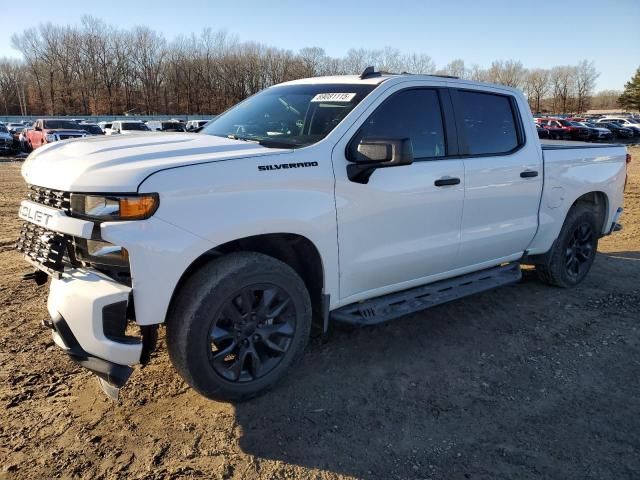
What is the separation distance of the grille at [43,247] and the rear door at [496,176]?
2.86 meters

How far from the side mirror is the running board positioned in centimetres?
92

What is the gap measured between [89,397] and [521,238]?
3.75 m

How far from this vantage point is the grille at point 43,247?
9.15ft

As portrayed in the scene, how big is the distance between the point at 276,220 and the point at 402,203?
3.36 feet

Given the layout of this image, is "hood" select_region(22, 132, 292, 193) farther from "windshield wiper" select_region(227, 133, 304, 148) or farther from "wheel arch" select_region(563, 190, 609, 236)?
"wheel arch" select_region(563, 190, 609, 236)

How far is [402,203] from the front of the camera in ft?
11.8

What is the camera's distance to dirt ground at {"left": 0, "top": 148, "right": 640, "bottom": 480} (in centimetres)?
270

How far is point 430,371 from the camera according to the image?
12.1 feet

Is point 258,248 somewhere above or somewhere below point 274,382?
above

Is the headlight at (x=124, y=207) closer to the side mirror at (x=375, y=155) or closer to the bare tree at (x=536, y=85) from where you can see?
the side mirror at (x=375, y=155)

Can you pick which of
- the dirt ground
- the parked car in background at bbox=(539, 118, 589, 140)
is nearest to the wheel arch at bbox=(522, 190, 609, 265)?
the dirt ground

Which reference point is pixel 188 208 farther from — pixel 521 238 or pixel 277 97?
pixel 521 238

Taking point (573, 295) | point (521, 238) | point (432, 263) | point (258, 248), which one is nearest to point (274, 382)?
point (258, 248)

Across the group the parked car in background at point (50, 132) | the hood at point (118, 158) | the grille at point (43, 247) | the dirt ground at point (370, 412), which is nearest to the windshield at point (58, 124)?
the parked car in background at point (50, 132)
